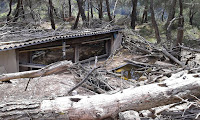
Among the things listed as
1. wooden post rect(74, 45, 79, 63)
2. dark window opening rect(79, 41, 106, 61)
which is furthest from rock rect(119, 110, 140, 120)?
dark window opening rect(79, 41, 106, 61)

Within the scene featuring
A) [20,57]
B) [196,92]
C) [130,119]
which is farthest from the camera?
[20,57]

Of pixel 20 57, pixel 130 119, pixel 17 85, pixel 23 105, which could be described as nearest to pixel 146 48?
pixel 20 57

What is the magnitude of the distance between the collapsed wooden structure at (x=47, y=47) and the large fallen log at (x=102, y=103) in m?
3.85

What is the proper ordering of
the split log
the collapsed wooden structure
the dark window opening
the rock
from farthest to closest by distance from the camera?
1. the dark window opening
2. the collapsed wooden structure
3. the split log
4. the rock

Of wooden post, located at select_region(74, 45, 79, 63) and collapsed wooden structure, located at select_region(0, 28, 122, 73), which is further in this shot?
wooden post, located at select_region(74, 45, 79, 63)

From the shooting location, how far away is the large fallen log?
3201 mm

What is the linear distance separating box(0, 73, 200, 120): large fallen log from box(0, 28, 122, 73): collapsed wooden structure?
3852mm

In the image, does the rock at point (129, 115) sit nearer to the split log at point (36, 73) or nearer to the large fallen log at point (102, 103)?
the large fallen log at point (102, 103)

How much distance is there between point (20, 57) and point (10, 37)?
Answer: 1.12 meters

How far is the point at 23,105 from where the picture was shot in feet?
10.6

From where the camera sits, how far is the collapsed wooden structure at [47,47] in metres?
7.51

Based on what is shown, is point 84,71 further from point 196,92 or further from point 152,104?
point 196,92

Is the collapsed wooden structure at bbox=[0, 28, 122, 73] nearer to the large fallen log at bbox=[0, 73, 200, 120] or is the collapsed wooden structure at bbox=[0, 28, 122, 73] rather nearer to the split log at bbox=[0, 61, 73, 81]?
the split log at bbox=[0, 61, 73, 81]

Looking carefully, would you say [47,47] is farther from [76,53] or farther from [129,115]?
[129,115]
